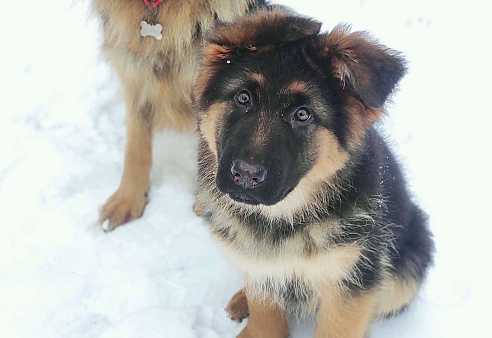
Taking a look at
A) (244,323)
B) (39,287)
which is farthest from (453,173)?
(39,287)

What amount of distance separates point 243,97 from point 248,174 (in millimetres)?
412

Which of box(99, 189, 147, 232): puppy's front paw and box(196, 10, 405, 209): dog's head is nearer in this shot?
box(196, 10, 405, 209): dog's head

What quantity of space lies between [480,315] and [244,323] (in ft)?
4.78

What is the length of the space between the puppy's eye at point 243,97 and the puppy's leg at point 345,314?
1070 millimetres

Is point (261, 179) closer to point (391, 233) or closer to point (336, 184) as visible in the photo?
point (336, 184)

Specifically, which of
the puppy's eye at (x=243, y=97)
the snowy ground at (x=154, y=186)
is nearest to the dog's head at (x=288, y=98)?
the puppy's eye at (x=243, y=97)

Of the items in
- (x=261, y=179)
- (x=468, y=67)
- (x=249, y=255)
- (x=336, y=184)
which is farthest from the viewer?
(x=468, y=67)

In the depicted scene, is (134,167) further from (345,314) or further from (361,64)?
(361,64)

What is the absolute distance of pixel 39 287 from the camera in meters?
3.82

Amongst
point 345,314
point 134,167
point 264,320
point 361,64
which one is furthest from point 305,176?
point 134,167

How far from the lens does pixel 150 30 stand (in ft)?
12.5

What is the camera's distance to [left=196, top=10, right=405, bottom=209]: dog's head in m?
2.49

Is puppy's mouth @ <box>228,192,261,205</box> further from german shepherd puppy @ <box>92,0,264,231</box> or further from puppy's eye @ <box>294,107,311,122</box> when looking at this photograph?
german shepherd puppy @ <box>92,0,264,231</box>

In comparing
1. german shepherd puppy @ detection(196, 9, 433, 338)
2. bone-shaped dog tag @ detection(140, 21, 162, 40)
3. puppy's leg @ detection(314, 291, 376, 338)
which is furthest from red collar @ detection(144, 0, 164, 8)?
puppy's leg @ detection(314, 291, 376, 338)
